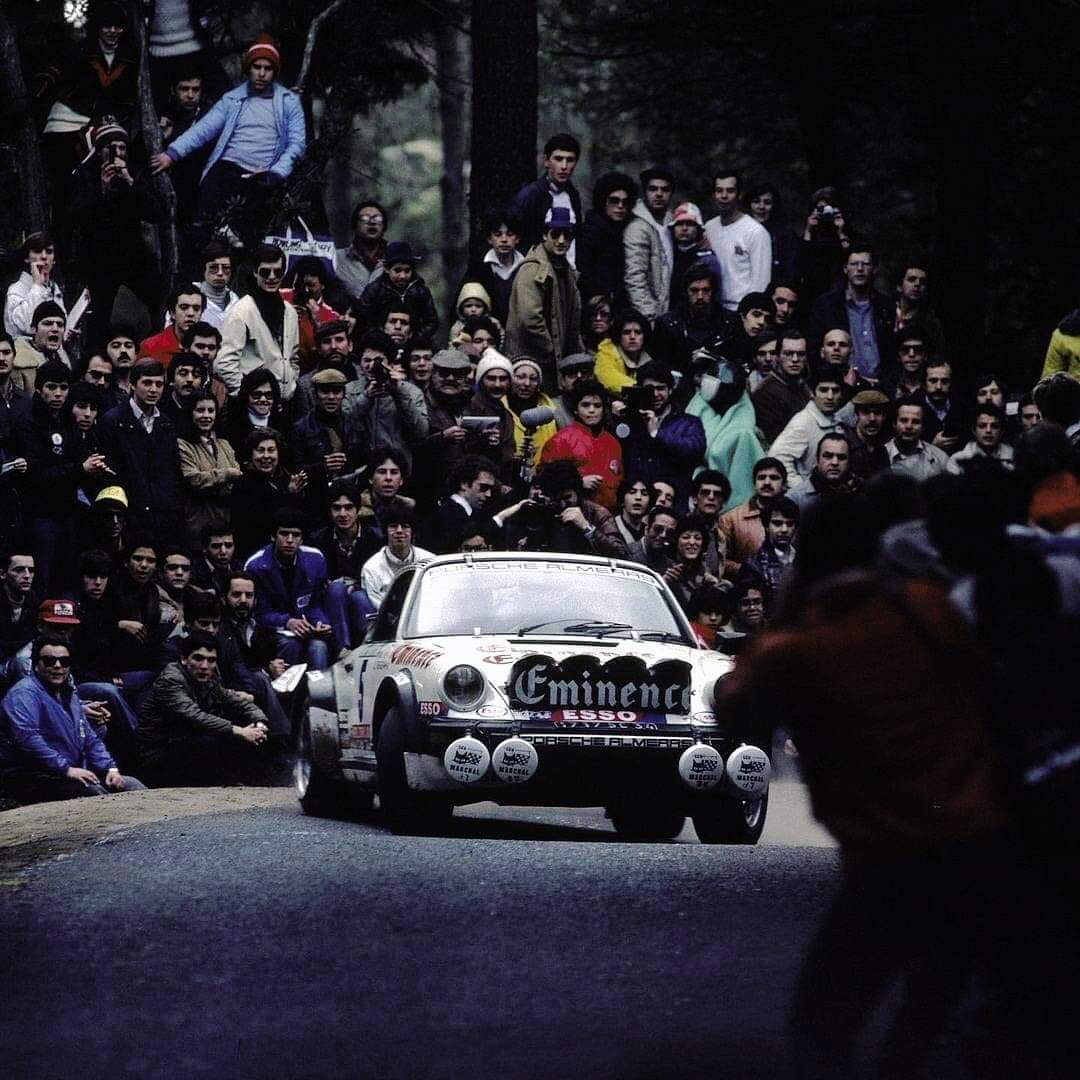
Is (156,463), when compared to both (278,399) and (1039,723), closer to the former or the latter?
(278,399)

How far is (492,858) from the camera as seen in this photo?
12375 millimetres

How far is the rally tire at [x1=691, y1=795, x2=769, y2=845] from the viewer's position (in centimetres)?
1457

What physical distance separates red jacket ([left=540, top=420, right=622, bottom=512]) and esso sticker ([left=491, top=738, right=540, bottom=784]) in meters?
6.10

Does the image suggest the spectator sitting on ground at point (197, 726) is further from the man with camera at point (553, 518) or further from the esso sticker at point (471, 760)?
the esso sticker at point (471, 760)

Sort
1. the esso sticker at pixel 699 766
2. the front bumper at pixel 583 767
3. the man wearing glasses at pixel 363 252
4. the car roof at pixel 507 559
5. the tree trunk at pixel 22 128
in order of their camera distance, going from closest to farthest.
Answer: the front bumper at pixel 583 767
the esso sticker at pixel 699 766
the car roof at pixel 507 559
the man wearing glasses at pixel 363 252
the tree trunk at pixel 22 128

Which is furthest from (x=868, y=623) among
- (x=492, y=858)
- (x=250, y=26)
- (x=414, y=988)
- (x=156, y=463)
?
(x=250, y=26)

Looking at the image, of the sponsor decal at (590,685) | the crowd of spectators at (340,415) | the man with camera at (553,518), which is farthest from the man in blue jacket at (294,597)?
the sponsor decal at (590,685)

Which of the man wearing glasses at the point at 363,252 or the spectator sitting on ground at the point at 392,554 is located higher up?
the man wearing glasses at the point at 363,252

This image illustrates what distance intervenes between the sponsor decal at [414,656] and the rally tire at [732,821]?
1.75 m

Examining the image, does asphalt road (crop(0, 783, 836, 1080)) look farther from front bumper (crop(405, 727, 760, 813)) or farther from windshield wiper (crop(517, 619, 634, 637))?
windshield wiper (crop(517, 619, 634, 637))

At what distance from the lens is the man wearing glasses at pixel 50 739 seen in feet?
54.7

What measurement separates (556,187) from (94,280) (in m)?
3.85

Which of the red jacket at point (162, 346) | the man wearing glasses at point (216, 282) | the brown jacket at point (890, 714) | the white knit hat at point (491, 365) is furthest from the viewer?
the white knit hat at point (491, 365)

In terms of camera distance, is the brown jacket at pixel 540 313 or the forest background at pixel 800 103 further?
the forest background at pixel 800 103
